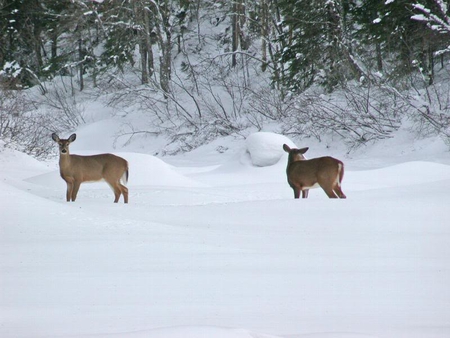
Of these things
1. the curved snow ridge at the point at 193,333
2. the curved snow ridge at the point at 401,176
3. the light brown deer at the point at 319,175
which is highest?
the curved snow ridge at the point at 193,333

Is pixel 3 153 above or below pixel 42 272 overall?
below

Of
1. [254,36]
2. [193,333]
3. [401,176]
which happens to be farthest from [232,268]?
[254,36]

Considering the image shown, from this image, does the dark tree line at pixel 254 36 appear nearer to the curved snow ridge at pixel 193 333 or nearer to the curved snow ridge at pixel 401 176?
the curved snow ridge at pixel 401 176

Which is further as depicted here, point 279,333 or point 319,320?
point 319,320

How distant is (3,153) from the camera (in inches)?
706

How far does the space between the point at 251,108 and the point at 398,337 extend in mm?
26851

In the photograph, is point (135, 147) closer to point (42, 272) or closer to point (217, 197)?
point (217, 197)

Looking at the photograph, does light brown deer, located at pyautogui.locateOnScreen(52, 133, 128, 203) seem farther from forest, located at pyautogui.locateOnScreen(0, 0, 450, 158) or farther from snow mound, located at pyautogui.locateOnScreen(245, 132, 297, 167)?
forest, located at pyautogui.locateOnScreen(0, 0, 450, 158)

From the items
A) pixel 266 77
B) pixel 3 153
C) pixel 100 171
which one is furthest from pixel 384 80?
pixel 100 171

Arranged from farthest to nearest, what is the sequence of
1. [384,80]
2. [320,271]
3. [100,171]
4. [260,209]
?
[384,80] < [100,171] < [260,209] < [320,271]

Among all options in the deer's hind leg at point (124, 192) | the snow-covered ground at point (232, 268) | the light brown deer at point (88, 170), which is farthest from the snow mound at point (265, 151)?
the deer's hind leg at point (124, 192)

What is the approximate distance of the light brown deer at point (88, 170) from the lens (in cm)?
1135

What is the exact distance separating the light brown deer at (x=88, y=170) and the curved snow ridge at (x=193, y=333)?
758 centimetres

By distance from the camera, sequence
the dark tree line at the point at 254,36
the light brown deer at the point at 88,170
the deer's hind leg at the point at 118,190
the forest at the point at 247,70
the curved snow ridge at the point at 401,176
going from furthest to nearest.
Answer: the dark tree line at the point at 254,36
the forest at the point at 247,70
the curved snow ridge at the point at 401,176
the deer's hind leg at the point at 118,190
the light brown deer at the point at 88,170
